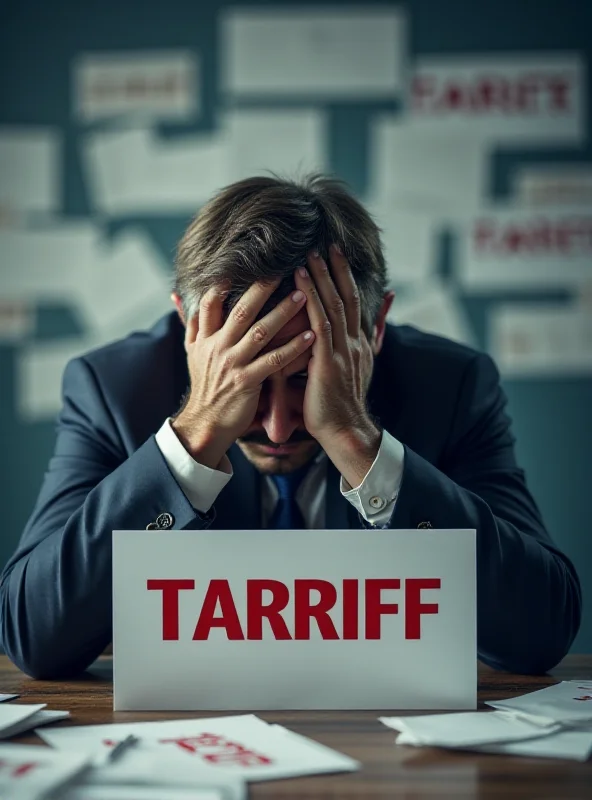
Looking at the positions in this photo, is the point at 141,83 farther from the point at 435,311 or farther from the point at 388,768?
the point at 388,768

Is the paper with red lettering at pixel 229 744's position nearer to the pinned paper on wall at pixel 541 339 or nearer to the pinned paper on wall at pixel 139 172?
the pinned paper on wall at pixel 541 339

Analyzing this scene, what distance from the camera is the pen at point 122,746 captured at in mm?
787

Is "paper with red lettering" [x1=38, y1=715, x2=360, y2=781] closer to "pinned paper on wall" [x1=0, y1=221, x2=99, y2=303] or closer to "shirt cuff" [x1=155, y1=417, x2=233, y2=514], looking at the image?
"shirt cuff" [x1=155, y1=417, x2=233, y2=514]

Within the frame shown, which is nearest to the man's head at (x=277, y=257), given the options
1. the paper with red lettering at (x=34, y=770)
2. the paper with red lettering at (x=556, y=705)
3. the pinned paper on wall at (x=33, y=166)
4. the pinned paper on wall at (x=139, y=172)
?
the paper with red lettering at (x=556, y=705)

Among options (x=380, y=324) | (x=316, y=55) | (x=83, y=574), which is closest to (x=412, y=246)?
(x=316, y=55)

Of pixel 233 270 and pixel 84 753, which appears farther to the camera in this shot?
Result: pixel 233 270

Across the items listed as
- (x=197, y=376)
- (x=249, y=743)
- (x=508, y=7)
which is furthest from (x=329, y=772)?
(x=508, y=7)

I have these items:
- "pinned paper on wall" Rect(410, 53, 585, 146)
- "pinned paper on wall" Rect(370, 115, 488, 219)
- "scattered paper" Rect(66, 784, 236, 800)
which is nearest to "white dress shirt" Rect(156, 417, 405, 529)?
"scattered paper" Rect(66, 784, 236, 800)

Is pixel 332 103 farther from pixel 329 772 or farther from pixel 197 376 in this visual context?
pixel 329 772

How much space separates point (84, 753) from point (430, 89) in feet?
7.20

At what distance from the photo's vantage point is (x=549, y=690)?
1026 millimetres

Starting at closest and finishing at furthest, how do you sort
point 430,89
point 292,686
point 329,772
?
point 329,772, point 292,686, point 430,89

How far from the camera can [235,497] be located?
132 centimetres

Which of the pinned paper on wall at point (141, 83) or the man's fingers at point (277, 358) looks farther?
the pinned paper on wall at point (141, 83)
